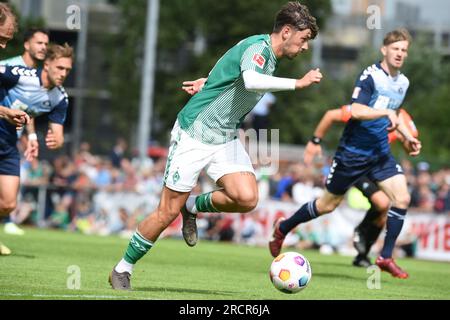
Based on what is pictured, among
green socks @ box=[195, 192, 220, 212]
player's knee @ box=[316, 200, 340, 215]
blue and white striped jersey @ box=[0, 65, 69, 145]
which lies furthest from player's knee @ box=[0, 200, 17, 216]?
player's knee @ box=[316, 200, 340, 215]

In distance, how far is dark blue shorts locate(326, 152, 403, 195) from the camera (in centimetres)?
1292

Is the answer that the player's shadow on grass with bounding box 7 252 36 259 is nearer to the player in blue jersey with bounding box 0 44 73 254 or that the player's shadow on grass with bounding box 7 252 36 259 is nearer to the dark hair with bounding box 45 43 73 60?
the player in blue jersey with bounding box 0 44 73 254

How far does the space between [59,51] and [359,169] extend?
13.1 feet

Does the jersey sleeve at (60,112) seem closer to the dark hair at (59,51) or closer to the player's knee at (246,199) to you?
the dark hair at (59,51)

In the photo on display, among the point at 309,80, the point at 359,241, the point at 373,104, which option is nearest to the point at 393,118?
A: the point at 373,104

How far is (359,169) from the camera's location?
42.5ft

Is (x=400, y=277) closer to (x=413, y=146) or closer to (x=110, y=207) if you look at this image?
(x=413, y=146)

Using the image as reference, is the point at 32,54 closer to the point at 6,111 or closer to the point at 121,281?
the point at 6,111

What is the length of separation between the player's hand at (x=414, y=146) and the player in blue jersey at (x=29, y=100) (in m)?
4.12

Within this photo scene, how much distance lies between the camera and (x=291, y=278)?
928 centimetres

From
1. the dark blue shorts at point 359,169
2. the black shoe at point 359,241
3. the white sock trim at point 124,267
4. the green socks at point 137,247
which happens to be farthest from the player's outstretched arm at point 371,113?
the white sock trim at point 124,267

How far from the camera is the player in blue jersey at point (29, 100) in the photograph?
12.0 meters

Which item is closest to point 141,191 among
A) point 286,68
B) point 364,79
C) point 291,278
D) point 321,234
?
point 321,234
